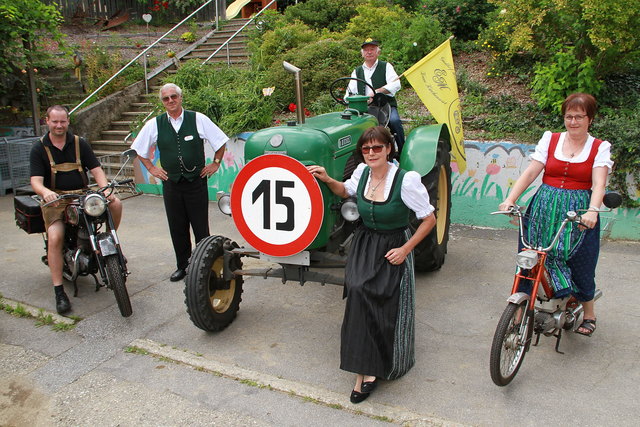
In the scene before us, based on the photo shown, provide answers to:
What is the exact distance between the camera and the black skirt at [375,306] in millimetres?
3152

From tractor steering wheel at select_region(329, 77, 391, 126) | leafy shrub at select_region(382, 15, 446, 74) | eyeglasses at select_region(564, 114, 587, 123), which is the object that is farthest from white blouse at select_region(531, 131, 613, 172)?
leafy shrub at select_region(382, 15, 446, 74)

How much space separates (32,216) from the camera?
15.9ft

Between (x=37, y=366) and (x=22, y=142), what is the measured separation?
6.46 metres

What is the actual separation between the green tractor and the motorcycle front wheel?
0.76 metres

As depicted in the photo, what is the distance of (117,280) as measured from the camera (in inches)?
168

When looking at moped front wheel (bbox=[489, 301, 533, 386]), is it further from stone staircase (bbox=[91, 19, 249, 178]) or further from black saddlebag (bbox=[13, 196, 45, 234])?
stone staircase (bbox=[91, 19, 249, 178])

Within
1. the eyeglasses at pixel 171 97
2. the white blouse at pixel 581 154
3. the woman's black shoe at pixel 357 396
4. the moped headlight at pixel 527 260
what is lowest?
the woman's black shoe at pixel 357 396

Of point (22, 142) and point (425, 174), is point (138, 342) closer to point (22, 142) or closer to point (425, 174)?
point (425, 174)

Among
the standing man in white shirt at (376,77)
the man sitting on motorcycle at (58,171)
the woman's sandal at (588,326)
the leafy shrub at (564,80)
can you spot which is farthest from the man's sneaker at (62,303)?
the leafy shrub at (564,80)

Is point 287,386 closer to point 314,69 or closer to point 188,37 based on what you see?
point 314,69

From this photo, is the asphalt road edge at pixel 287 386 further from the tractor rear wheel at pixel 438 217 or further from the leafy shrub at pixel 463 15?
the leafy shrub at pixel 463 15

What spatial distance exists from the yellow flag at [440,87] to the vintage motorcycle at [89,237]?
2743mm

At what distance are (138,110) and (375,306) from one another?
29.8 ft

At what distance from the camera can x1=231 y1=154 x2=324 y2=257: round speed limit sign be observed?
11.2 ft
